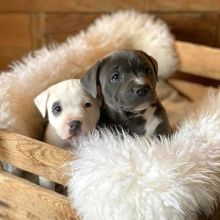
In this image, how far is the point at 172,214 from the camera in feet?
2.83

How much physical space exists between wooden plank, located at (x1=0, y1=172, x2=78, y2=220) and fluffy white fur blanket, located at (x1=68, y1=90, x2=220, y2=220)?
73 millimetres

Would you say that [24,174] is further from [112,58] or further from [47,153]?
[112,58]

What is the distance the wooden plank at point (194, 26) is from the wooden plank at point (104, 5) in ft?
0.08

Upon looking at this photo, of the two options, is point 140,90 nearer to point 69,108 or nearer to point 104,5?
point 69,108

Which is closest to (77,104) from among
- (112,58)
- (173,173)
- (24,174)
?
(112,58)

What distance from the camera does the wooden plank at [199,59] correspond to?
5.21 feet

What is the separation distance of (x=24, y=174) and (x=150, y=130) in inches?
15.0

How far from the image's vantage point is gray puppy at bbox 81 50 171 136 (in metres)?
1.06

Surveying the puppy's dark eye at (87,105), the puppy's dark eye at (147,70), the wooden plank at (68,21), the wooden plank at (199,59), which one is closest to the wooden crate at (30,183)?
the puppy's dark eye at (87,105)

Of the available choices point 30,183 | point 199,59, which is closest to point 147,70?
point 30,183

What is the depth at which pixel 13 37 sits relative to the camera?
6.57 ft

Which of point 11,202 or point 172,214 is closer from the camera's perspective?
point 172,214

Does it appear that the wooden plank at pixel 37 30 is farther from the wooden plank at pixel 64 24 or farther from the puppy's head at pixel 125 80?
the puppy's head at pixel 125 80

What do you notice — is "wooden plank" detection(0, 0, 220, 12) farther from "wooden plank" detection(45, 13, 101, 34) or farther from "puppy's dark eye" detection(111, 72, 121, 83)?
"puppy's dark eye" detection(111, 72, 121, 83)
